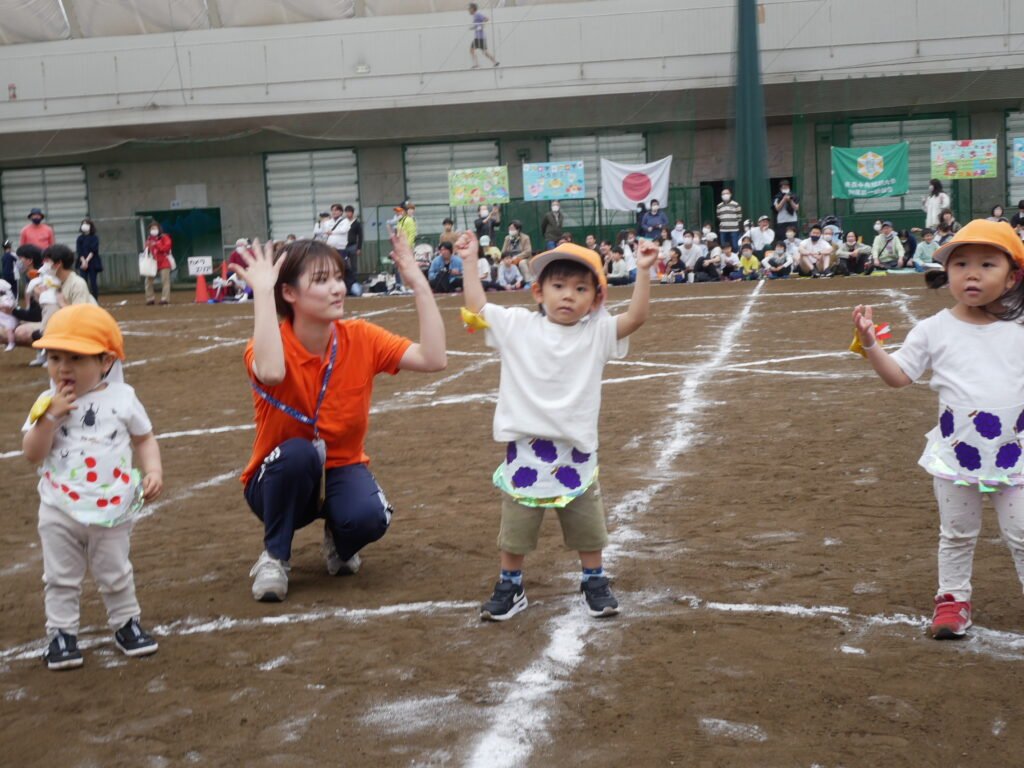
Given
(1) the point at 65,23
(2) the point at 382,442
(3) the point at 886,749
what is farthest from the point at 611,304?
(1) the point at 65,23

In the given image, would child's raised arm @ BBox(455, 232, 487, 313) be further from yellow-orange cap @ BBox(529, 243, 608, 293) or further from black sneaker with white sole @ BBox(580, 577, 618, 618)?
black sneaker with white sole @ BBox(580, 577, 618, 618)

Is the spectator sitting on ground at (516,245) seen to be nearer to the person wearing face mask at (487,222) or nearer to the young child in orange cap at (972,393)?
the person wearing face mask at (487,222)

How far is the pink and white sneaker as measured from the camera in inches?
173

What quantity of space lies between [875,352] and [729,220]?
2331cm

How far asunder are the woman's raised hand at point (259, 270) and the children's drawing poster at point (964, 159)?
26.8 m

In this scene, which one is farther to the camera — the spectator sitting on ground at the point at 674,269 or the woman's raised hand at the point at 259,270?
the spectator sitting on ground at the point at 674,269

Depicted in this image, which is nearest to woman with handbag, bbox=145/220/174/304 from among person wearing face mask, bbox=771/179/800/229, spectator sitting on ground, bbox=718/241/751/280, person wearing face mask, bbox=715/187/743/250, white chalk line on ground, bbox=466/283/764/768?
spectator sitting on ground, bbox=718/241/751/280

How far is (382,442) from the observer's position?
879 cm

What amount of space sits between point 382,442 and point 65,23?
95.1ft

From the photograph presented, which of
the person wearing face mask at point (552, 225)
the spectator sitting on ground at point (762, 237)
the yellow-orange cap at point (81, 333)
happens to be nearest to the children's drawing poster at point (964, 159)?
the spectator sitting on ground at point (762, 237)

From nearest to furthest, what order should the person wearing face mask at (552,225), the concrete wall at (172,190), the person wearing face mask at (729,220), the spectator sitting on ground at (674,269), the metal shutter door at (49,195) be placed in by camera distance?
the spectator sitting on ground at (674,269)
the person wearing face mask at (729,220)
the person wearing face mask at (552,225)
the concrete wall at (172,190)
the metal shutter door at (49,195)

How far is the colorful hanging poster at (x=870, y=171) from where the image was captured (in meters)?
29.2

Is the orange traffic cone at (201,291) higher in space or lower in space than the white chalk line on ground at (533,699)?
higher

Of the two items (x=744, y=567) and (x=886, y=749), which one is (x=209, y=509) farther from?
(x=886, y=749)
